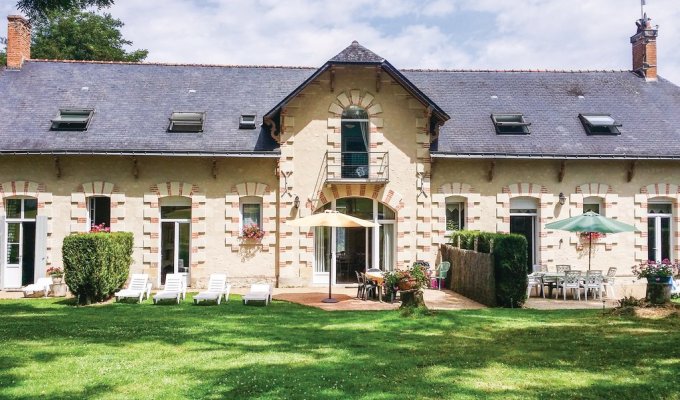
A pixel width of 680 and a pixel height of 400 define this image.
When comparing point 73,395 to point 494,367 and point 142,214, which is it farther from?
point 142,214

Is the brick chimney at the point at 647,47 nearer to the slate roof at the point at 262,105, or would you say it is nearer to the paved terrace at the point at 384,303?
the slate roof at the point at 262,105

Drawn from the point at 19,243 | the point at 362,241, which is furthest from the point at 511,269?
the point at 19,243

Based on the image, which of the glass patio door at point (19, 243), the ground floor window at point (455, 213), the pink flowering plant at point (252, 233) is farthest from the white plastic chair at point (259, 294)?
the glass patio door at point (19, 243)

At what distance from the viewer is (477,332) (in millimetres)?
9586

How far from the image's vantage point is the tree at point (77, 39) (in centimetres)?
3216

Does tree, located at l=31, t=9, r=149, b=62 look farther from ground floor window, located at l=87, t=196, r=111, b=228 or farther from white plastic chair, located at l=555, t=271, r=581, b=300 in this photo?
white plastic chair, located at l=555, t=271, r=581, b=300

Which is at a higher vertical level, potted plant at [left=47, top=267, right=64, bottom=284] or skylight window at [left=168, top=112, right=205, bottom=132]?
skylight window at [left=168, top=112, right=205, bottom=132]

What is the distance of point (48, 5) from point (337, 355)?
7.23 meters

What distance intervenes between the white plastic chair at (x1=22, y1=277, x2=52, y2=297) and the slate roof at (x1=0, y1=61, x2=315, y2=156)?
358 cm

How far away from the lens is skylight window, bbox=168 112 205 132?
17188 mm

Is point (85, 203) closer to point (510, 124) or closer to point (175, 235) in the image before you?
point (175, 235)

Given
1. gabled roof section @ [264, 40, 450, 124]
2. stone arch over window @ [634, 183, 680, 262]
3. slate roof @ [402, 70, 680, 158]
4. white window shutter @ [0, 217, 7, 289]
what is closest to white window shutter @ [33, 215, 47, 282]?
white window shutter @ [0, 217, 7, 289]

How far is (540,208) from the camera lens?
57.1 ft

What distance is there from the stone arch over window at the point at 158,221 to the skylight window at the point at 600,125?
12.1 metres
